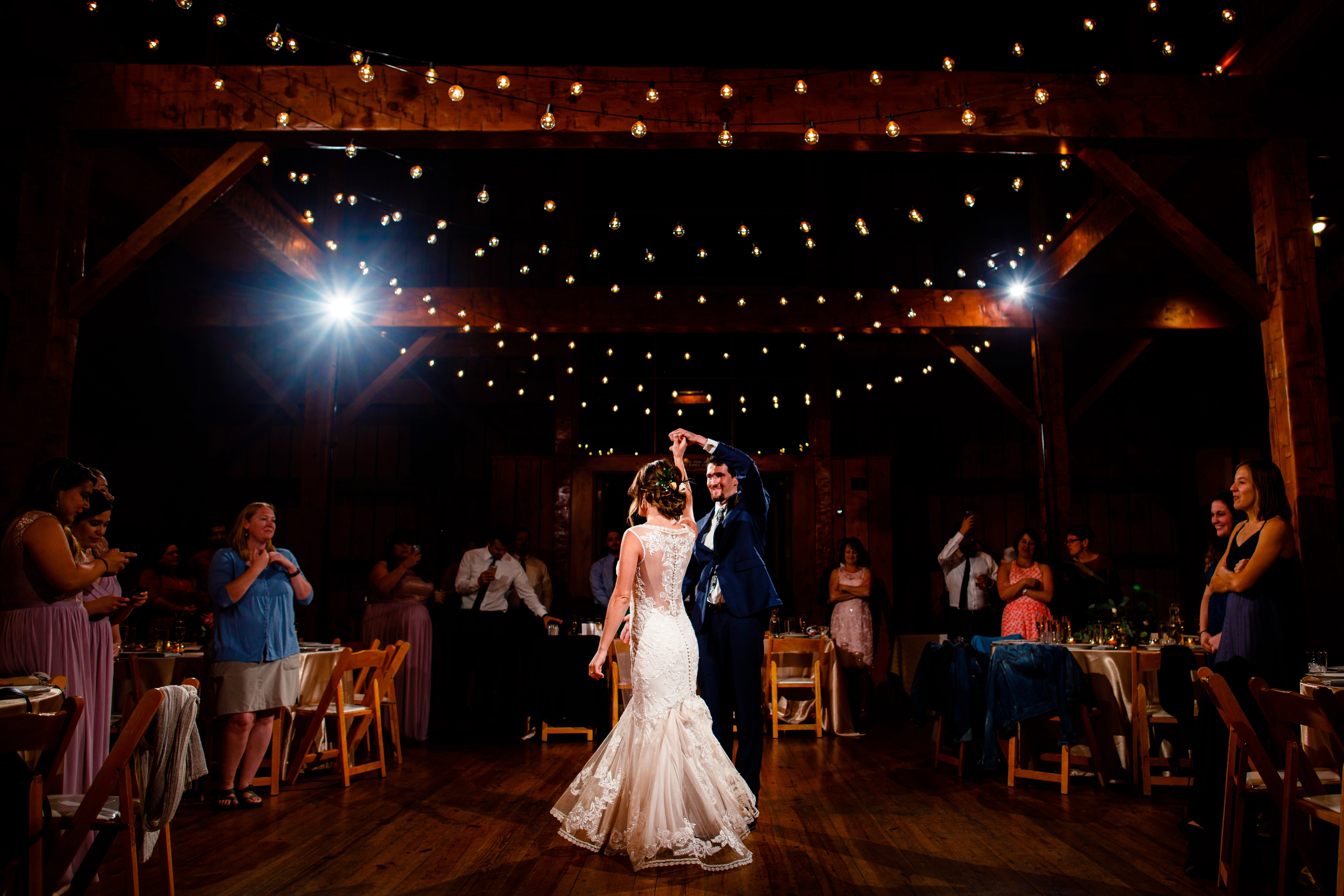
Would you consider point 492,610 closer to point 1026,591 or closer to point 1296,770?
point 1026,591

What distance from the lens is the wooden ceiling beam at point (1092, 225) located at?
639cm

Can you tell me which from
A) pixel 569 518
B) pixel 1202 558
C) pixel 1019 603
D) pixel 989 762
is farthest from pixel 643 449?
pixel 1202 558

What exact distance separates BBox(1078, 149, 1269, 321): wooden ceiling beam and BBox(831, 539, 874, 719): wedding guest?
349cm

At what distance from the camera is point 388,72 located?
5.17m

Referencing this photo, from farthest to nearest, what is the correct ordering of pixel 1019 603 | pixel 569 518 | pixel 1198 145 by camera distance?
pixel 569 518 < pixel 1019 603 < pixel 1198 145

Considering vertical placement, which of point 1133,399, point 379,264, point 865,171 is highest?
point 865,171

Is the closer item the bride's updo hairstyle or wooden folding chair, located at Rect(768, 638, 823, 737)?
the bride's updo hairstyle

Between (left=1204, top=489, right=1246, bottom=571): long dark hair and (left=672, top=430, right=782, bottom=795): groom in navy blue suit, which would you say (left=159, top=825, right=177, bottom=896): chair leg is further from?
(left=1204, top=489, right=1246, bottom=571): long dark hair

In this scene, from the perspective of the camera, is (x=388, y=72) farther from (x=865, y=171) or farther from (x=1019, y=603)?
(x=865, y=171)

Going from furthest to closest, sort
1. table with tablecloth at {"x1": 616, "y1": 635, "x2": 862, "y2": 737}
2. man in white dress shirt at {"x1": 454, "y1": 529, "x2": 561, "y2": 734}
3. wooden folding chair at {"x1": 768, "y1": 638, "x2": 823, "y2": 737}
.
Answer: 1. man in white dress shirt at {"x1": 454, "y1": 529, "x2": 561, "y2": 734}
2. table with tablecloth at {"x1": 616, "y1": 635, "x2": 862, "y2": 737}
3. wooden folding chair at {"x1": 768, "y1": 638, "x2": 823, "y2": 737}

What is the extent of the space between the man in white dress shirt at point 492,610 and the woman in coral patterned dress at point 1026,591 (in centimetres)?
367

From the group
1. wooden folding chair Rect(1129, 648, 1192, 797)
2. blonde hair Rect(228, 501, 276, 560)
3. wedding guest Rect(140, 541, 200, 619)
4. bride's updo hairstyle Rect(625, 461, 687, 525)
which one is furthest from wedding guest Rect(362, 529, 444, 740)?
wooden folding chair Rect(1129, 648, 1192, 797)

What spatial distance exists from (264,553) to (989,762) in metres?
4.13

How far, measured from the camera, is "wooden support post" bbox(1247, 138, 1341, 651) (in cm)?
472
